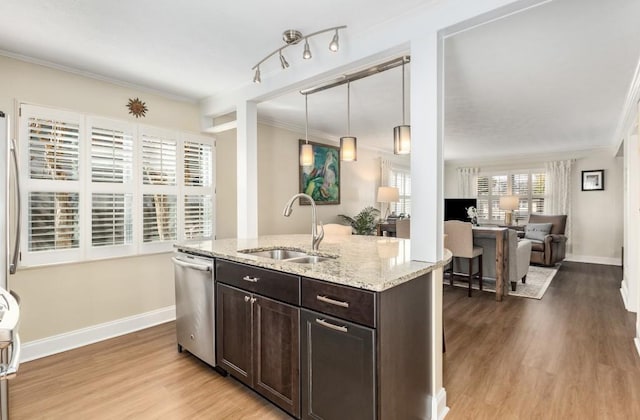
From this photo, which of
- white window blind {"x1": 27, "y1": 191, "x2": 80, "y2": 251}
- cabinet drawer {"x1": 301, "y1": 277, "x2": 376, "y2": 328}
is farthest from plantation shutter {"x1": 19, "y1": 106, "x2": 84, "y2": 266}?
cabinet drawer {"x1": 301, "y1": 277, "x2": 376, "y2": 328}

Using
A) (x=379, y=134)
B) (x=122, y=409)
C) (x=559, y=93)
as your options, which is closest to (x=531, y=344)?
(x=559, y=93)

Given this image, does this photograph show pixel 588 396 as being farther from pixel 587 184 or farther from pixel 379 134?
pixel 587 184

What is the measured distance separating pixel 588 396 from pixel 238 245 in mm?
2579

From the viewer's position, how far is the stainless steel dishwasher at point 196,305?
2352 millimetres

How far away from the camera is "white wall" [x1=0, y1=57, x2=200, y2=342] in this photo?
2.67 m

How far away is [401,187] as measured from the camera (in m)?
7.88

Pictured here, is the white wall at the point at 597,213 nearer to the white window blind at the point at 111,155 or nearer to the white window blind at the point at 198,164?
the white window blind at the point at 198,164

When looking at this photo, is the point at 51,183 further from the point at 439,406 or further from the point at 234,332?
the point at 439,406

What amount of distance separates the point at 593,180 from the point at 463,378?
673 cm

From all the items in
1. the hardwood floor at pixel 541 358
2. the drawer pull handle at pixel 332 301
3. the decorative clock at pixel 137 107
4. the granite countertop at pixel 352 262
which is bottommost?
the hardwood floor at pixel 541 358

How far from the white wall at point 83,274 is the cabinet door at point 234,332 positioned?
5.03ft

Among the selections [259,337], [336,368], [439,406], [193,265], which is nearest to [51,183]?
[193,265]

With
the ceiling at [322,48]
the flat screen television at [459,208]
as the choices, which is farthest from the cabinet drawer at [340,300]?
the flat screen television at [459,208]

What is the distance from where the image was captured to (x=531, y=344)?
2.88 m
